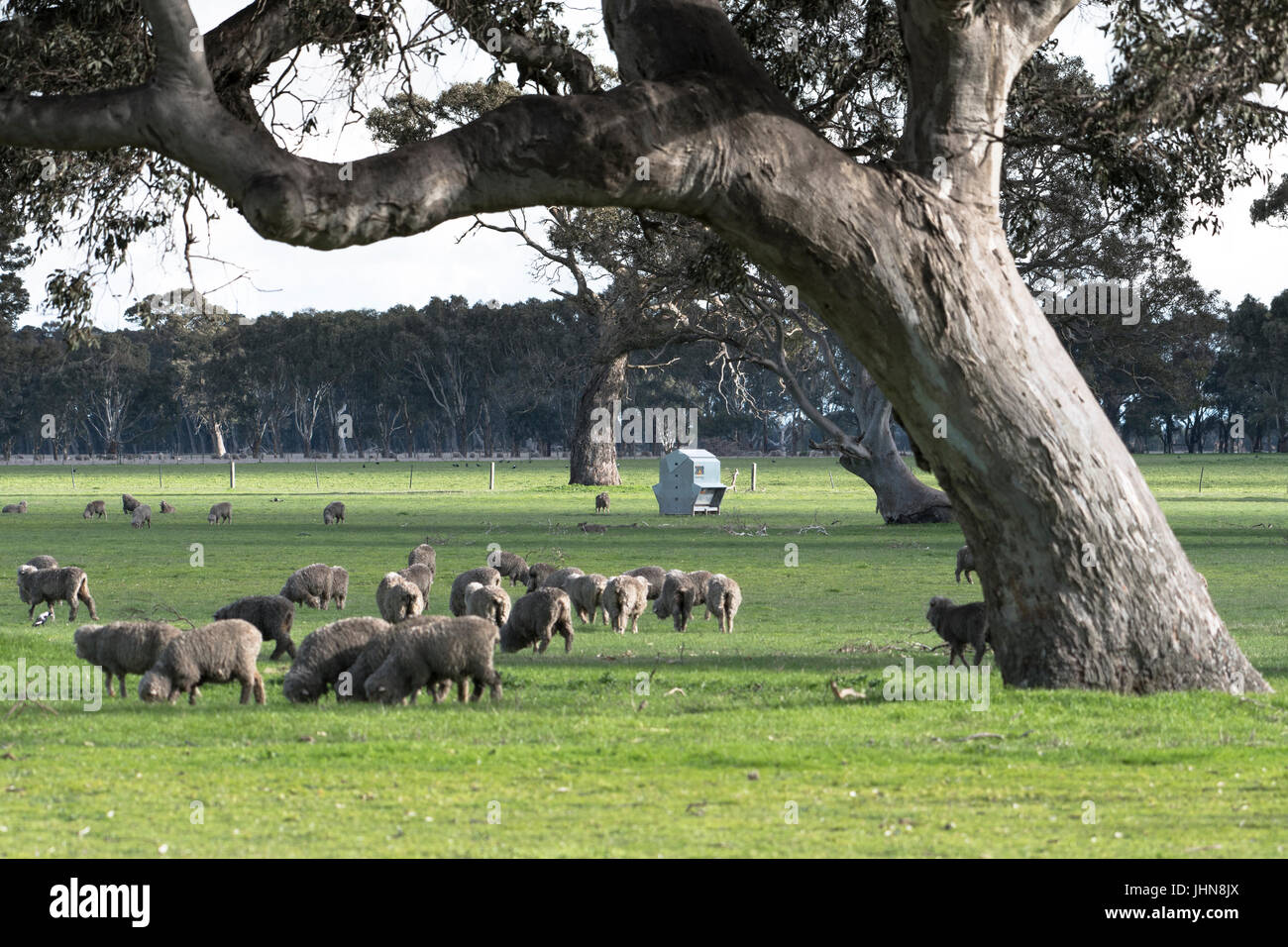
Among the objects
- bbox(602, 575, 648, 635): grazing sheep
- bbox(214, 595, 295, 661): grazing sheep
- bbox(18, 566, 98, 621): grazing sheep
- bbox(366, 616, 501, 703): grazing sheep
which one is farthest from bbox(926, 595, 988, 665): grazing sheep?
bbox(18, 566, 98, 621): grazing sheep

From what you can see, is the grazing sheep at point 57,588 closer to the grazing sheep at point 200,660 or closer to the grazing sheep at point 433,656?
the grazing sheep at point 200,660

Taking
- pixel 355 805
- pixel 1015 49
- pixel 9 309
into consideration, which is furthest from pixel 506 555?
pixel 9 309

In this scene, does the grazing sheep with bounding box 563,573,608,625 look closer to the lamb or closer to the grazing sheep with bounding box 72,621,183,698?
the lamb

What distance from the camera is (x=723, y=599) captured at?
19812 mm

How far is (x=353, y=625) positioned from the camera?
42.5ft

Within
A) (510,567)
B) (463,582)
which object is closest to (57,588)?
(463,582)

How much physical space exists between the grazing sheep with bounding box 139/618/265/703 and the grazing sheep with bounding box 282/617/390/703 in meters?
0.38

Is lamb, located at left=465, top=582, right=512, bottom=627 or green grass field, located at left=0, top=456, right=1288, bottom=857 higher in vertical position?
lamb, located at left=465, top=582, right=512, bottom=627

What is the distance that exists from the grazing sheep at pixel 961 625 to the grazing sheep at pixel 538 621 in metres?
3.86

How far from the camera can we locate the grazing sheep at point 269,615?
51.9 ft

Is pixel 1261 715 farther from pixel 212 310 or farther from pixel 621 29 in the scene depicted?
pixel 212 310

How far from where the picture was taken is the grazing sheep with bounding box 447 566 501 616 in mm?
18250

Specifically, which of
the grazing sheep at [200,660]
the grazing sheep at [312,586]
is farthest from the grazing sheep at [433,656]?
the grazing sheep at [312,586]

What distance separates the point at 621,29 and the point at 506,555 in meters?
13.0
